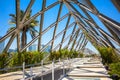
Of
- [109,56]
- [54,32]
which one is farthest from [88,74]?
[54,32]

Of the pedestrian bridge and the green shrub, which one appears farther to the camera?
the green shrub

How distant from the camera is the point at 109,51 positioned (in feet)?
73.6

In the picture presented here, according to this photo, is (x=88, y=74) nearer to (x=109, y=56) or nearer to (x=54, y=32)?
(x=109, y=56)

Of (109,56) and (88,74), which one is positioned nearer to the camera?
(88,74)

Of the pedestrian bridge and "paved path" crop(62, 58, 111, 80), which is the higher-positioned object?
the pedestrian bridge

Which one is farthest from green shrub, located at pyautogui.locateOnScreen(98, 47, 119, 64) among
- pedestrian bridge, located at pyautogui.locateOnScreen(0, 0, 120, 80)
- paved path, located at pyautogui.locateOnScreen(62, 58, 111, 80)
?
paved path, located at pyautogui.locateOnScreen(62, 58, 111, 80)

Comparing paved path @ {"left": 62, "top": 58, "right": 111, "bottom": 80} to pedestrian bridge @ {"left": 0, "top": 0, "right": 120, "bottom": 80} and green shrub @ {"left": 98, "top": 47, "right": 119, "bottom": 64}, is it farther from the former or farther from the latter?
green shrub @ {"left": 98, "top": 47, "right": 119, "bottom": 64}

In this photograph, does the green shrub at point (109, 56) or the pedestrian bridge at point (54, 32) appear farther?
the green shrub at point (109, 56)

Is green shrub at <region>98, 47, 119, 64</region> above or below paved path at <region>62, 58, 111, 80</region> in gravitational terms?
above

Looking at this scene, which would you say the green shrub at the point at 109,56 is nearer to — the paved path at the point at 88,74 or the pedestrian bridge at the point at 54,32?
the pedestrian bridge at the point at 54,32

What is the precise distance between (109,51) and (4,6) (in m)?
12.8

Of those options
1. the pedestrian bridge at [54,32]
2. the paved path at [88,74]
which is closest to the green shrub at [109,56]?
the pedestrian bridge at [54,32]

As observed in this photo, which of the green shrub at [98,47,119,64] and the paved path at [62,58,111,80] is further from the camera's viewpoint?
the green shrub at [98,47,119,64]

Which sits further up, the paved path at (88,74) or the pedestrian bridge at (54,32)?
the pedestrian bridge at (54,32)
